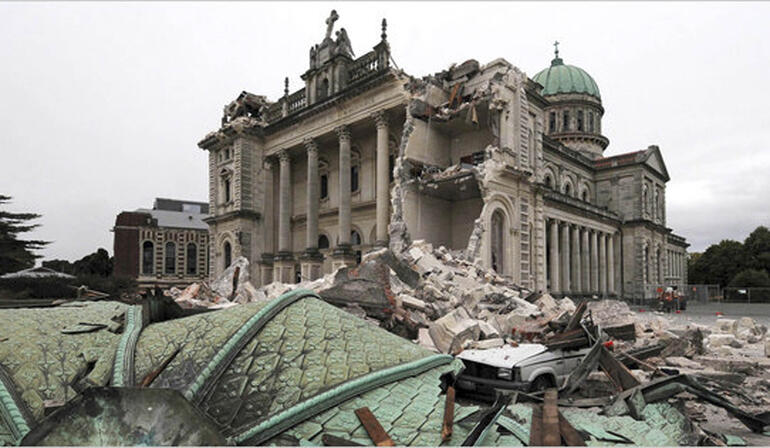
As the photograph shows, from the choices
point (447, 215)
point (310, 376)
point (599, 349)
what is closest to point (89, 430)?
point (310, 376)

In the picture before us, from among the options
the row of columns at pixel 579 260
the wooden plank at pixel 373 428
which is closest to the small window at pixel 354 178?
the row of columns at pixel 579 260

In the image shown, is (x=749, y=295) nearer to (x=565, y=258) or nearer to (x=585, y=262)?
(x=585, y=262)

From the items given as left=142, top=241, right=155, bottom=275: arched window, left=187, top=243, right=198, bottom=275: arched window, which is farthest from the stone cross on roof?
left=142, top=241, right=155, bottom=275: arched window

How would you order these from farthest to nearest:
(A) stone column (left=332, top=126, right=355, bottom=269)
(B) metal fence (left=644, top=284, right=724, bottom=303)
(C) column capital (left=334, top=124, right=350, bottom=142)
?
(B) metal fence (left=644, top=284, right=724, bottom=303) < (C) column capital (left=334, top=124, right=350, bottom=142) < (A) stone column (left=332, top=126, right=355, bottom=269)

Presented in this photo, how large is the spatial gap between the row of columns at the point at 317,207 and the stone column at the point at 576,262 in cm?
1503

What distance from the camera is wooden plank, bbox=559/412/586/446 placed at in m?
2.46

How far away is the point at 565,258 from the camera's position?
1163 inches

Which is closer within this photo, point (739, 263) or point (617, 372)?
point (617, 372)

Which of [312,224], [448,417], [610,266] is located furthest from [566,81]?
[448,417]

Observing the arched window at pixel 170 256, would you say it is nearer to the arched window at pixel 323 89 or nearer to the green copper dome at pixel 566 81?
the arched window at pixel 323 89

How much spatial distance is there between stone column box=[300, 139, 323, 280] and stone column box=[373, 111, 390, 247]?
5.49m

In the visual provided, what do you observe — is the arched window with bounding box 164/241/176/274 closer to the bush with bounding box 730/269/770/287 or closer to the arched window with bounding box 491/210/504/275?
the arched window with bounding box 491/210/504/275

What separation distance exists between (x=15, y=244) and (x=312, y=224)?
25.9 m

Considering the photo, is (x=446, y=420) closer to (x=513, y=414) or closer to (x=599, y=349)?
(x=513, y=414)
